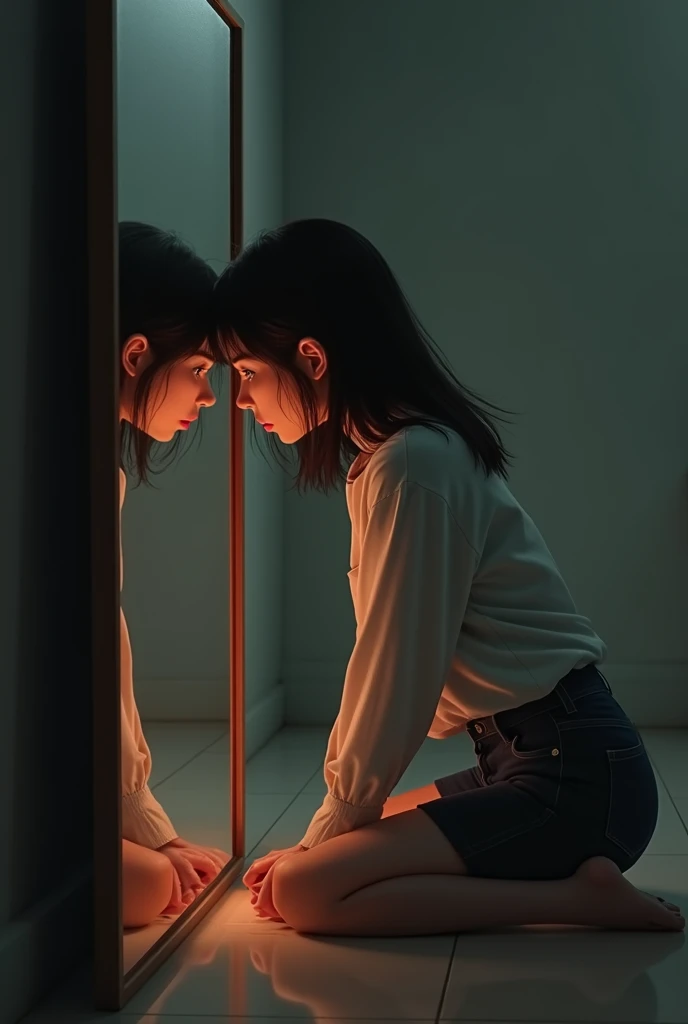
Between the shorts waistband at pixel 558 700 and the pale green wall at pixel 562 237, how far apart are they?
64.7 inches

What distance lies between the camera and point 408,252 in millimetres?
3357

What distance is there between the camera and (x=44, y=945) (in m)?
1.45

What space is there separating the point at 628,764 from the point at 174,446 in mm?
732

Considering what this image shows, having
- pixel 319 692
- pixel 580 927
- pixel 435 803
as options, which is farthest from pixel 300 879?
pixel 319 692

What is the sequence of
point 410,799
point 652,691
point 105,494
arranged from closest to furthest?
point 105,494
point 410,799
point 652,691

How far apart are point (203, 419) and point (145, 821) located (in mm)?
579

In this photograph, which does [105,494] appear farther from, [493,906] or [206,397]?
[493,906]

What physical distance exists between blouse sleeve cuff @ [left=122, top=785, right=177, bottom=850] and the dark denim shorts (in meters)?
0.34

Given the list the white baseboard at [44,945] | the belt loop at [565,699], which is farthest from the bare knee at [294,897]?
the belt loop at [565,699]

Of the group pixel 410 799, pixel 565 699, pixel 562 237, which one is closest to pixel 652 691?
pixel 562 237

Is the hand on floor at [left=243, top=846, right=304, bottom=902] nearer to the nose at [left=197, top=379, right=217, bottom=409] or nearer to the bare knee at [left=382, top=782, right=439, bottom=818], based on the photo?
the bare knee at [left=382, top=782, right=439, bottom=818]

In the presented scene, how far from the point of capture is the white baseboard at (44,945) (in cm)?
136

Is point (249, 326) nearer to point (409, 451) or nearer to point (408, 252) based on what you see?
point (409, 451)

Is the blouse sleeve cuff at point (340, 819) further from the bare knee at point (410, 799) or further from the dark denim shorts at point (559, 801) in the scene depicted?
the bare knee at point (410, 799)
